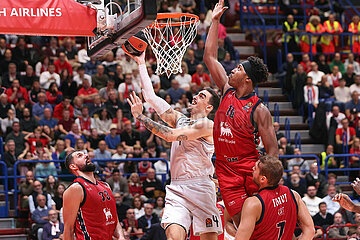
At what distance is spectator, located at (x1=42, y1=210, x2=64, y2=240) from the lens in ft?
41.3

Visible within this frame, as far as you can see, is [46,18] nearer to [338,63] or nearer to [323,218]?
[323,218]

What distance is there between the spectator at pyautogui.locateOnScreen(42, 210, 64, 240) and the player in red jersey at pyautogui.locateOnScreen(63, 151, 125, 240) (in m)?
4.73

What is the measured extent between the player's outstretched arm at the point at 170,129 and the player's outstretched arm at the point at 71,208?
129 centimetres

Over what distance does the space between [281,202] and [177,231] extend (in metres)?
1.43

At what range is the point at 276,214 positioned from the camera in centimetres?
621

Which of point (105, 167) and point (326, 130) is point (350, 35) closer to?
point (326, 130)

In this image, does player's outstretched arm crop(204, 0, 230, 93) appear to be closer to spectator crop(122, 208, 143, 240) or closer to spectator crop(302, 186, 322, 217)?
spectator crop(122, 208, 143, 240)

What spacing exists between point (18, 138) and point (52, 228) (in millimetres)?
3093

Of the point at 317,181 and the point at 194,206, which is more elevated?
the point at 194,206

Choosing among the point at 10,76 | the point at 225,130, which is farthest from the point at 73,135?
the point at 225,130

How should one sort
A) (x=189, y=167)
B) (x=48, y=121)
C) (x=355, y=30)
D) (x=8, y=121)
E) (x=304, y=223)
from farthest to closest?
(x=355, y=30) → (x=48, y=121) → (x=8, y=121) → (x=189, y=167) → (x=304, y=223)

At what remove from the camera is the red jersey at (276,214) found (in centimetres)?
618

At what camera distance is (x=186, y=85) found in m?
17.8

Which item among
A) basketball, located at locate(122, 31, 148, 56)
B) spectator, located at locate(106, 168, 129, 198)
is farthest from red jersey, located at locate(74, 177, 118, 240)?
spectator, located at locate(106, 168, 129, 198)
